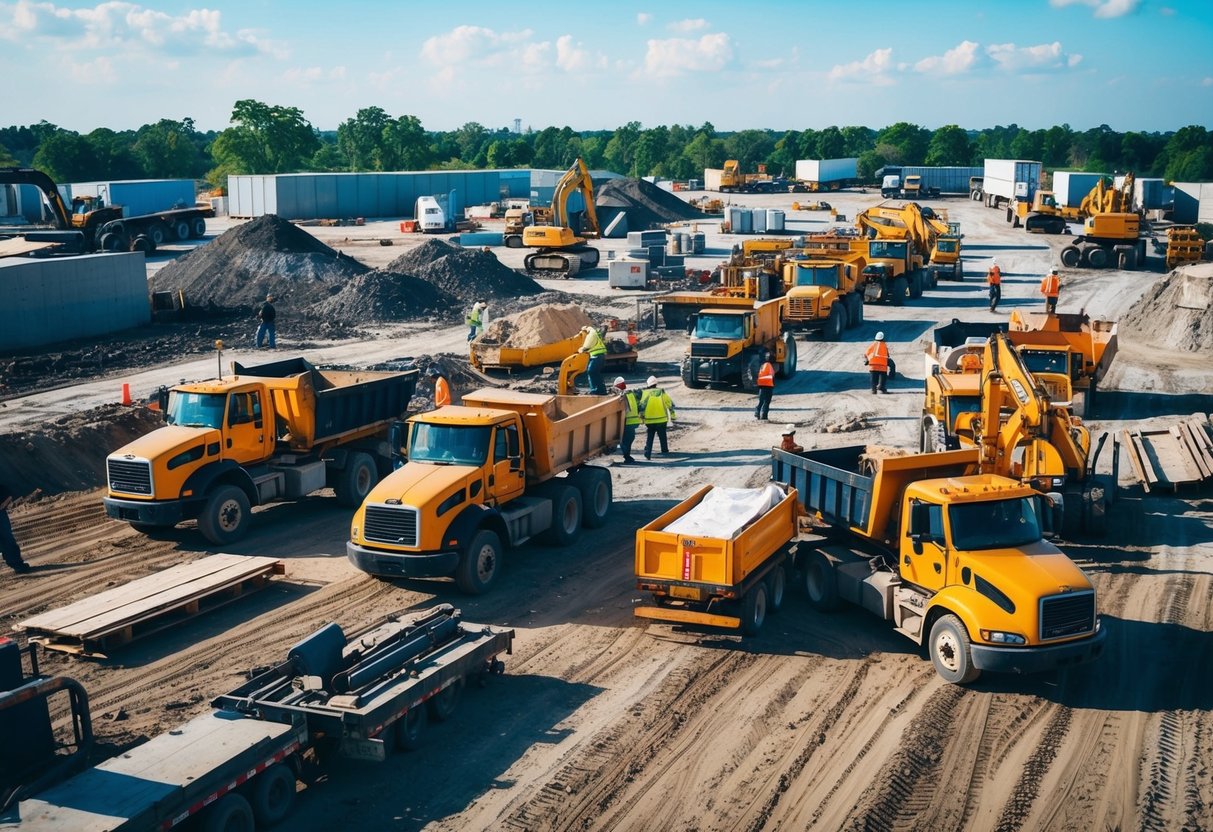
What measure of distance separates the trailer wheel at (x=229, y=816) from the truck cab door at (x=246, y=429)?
9.42 meters

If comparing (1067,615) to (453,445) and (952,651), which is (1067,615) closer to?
(952,651)

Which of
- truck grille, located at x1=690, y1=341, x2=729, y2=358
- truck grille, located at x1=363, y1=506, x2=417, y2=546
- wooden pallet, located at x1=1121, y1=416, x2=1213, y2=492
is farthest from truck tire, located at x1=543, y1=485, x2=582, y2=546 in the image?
truck grille, located at x1=690, y1=341, x2=729, y2=358

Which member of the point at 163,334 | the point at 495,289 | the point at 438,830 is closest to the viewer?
the point at 438,830

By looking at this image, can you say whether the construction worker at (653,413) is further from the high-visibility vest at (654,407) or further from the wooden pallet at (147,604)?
the wooden pallet at (147,604)

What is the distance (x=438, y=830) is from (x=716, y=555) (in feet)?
16.0

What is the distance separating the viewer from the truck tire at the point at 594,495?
61.3 ft

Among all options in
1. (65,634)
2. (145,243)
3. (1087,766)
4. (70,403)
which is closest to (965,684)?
(1087,766)

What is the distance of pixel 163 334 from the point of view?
36.0 m

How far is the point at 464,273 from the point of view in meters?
43.1

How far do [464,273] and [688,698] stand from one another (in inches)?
1259

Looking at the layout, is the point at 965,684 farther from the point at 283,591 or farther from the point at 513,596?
the point at 283,591

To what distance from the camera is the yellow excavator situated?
49.2m

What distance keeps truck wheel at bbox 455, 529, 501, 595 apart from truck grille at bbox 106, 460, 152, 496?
16.7 ft

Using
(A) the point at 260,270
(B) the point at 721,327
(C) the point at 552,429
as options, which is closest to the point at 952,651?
(C) the point at 552,429
